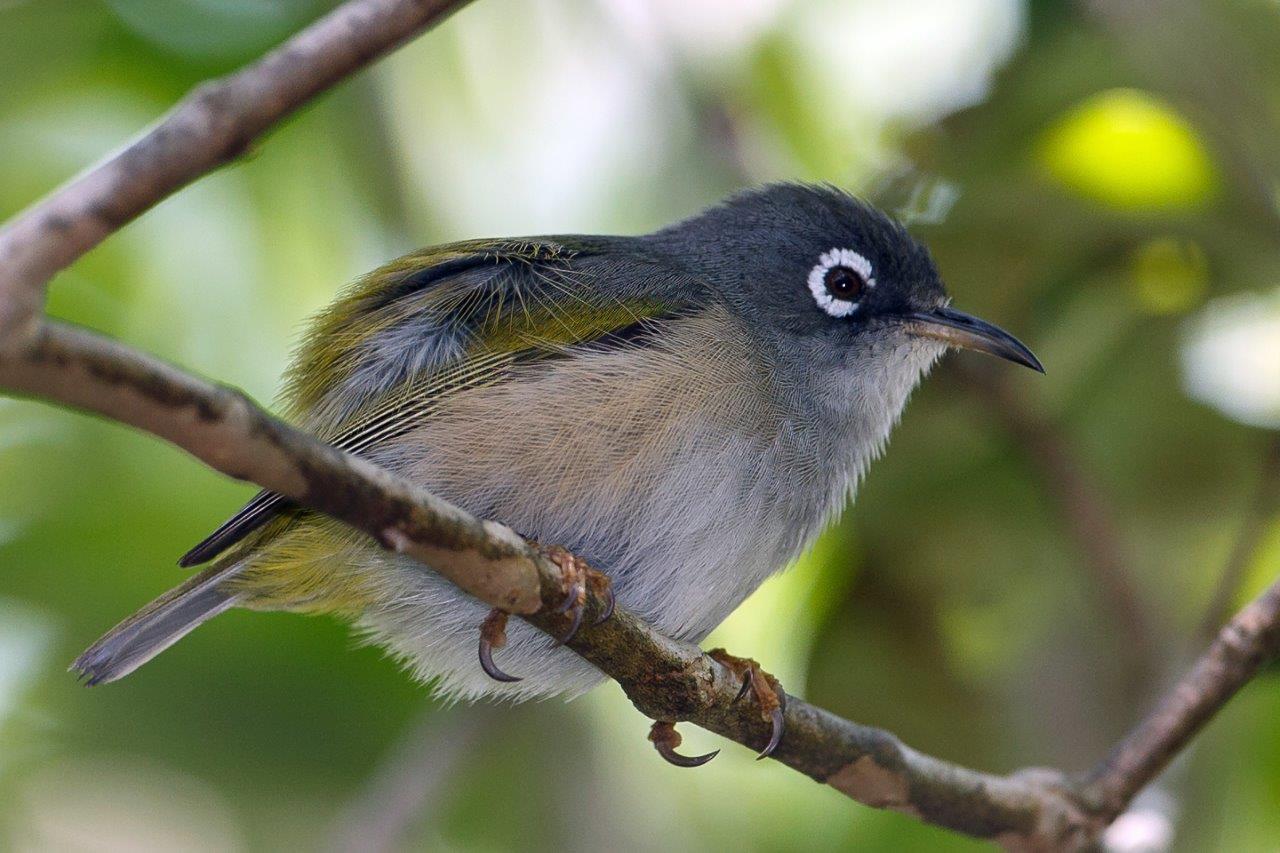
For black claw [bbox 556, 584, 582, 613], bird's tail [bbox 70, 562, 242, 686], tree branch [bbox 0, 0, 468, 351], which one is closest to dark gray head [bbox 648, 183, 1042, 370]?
black claw [bbox 556, 584, 582, 613]

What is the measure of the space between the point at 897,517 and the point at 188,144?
155 inches

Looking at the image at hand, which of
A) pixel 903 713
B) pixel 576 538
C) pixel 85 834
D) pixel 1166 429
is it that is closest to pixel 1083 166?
pixel 1166 429

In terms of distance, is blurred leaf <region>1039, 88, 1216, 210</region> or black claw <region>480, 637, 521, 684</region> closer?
black claw <region>480, 637, 521, 684</region>

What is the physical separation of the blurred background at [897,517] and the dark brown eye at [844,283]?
2.76ft

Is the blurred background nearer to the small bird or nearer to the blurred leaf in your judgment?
the blurred leaf

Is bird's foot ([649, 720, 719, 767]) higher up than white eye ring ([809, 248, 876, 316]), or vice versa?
white eye ring ([809, 248, 876, 316])

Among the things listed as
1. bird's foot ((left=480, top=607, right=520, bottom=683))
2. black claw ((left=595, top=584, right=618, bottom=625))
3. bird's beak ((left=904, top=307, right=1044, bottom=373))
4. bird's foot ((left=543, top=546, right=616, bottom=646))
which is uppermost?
bird's beak ((left=904, top=307, right=1044, bottom=373))

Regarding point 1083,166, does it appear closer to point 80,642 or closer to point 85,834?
point 80,642

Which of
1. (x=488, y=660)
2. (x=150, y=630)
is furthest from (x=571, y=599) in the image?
(x=150, y=630)

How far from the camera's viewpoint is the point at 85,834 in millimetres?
5891

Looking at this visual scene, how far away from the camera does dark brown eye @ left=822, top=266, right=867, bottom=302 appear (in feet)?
15.6

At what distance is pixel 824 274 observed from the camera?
15.7 feet

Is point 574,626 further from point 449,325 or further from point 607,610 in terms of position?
point 449,325

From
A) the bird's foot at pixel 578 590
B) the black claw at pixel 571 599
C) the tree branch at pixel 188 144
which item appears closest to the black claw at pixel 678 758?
the bird's foot at pixel 578 590
